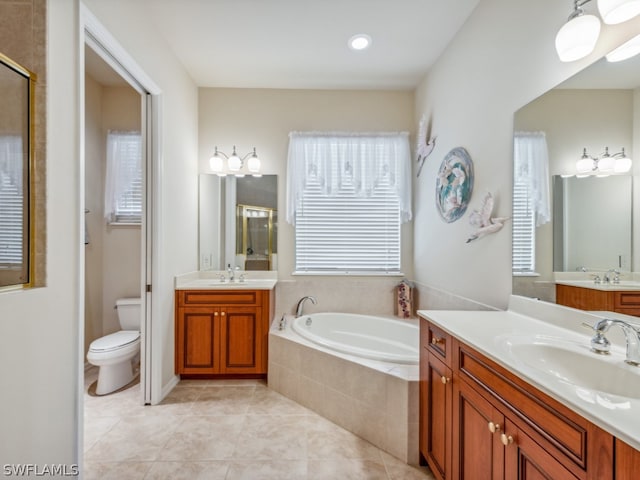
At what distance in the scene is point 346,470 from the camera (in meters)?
1.61

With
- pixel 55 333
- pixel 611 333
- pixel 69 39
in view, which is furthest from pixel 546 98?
pixel 55 333

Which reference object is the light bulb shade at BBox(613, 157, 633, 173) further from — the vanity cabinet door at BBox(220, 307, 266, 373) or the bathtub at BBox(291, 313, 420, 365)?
the vanity cabinet door at BBox(220, 307, 266, 373)

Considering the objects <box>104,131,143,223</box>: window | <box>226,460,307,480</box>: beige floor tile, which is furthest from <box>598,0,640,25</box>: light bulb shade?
<box>104,131,143,223</box>: window

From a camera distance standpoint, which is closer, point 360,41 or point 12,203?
point 12,203

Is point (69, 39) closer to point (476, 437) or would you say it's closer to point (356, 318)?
point (476, 437)

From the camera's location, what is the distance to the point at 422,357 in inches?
63.7

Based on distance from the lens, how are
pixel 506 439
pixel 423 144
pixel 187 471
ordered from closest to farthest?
pixel 506 439 < pixel 187 471 < pixel 423 144

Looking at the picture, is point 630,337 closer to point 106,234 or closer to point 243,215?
point 243,215

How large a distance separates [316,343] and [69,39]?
2237 mm

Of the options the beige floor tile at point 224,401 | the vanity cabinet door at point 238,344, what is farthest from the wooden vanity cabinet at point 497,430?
the vanity cabinet door at point 238,344

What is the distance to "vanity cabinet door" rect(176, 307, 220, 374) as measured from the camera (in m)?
2.54

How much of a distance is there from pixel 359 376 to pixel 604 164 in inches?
64.9

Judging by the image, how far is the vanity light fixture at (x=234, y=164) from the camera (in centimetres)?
296

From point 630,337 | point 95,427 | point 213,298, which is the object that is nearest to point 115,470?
point 95,427
